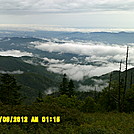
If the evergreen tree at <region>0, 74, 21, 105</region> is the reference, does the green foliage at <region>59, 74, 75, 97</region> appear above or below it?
below

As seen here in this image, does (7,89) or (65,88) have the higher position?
(7,89)

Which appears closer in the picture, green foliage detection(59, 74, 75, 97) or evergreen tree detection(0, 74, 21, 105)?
evergreen tree detection(0, 74, 21, 105)

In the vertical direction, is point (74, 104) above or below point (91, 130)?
below

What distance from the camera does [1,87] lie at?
38781 millimetres

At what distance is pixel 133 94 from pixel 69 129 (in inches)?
848

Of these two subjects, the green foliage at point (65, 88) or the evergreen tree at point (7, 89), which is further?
the green foliage at point (65, 88)

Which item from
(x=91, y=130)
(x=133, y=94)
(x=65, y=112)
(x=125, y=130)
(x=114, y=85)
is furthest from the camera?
(x=114, y=85)

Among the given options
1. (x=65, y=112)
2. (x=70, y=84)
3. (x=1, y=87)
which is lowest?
(x=70, y=84)

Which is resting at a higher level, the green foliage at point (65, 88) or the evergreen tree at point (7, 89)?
the evergreen tree at point (7, 89)

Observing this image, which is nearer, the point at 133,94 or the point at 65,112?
the point at 65,112

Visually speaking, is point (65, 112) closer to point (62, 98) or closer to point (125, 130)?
point (125, 130)

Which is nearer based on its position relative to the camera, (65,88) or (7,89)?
(7,89)

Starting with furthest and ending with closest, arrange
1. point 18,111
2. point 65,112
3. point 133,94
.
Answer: point 133,94 < point 65,112 < point 18,111

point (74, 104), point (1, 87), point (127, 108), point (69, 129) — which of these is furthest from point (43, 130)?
point (1, 87)
